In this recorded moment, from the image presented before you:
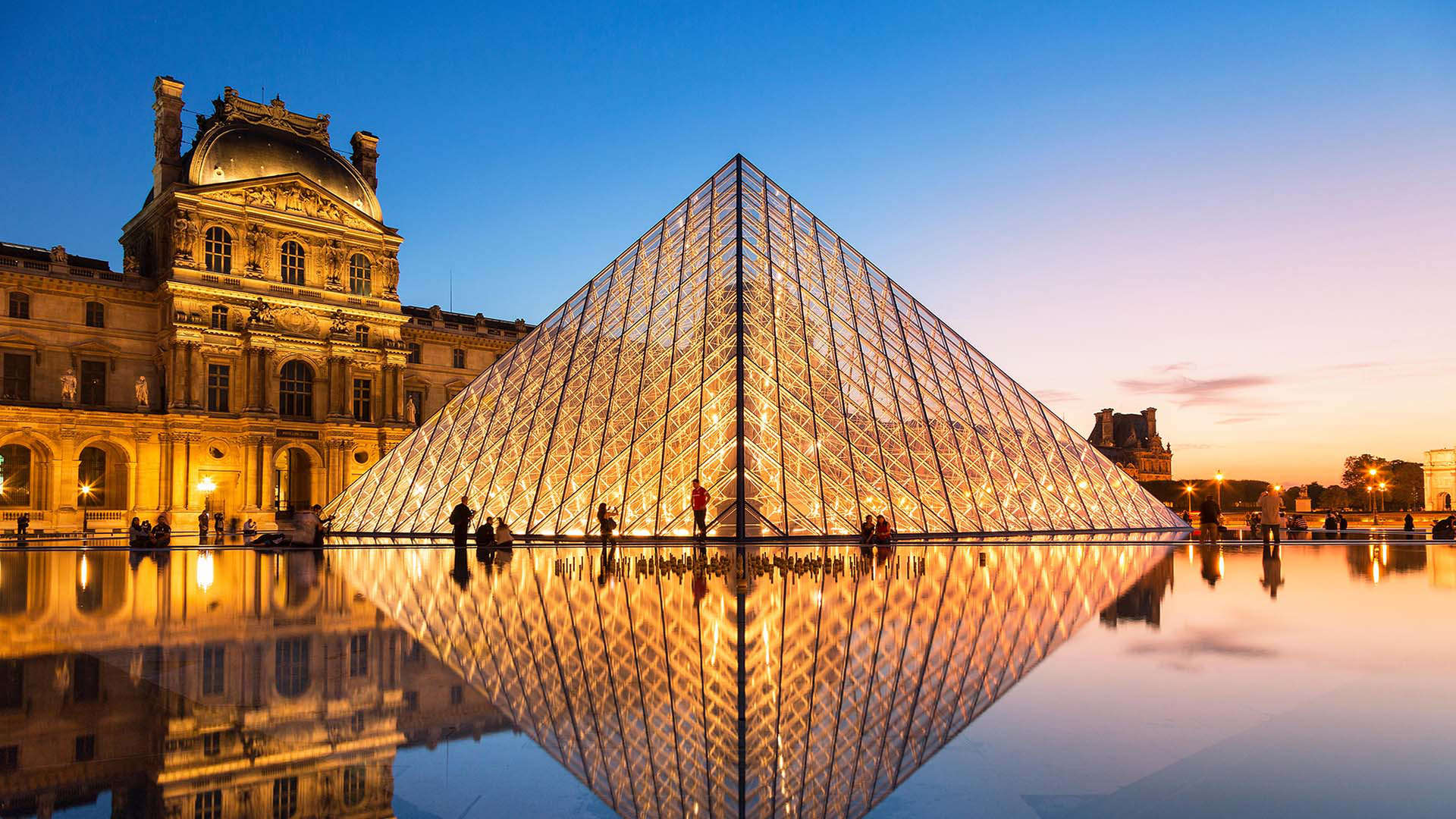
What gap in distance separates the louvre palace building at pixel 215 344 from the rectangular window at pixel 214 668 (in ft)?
131

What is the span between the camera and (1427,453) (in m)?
77.5

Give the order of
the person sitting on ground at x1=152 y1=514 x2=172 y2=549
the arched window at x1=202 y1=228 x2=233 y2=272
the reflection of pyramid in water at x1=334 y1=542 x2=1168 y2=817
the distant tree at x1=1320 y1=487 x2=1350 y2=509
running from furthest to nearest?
1. the distant tree at x1=1320 y1=487 x2=1350 y2=509
2. the arched window at x1=202 y1=228 x2=233 y2=272
3. the person sitting on ground at x1=152 y1=514 x2=172 y2=549
4. the reflection of pyramid in water at x1=334 y1=542 x2=1168 y2=817

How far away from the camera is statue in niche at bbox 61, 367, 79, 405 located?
40.7 meters

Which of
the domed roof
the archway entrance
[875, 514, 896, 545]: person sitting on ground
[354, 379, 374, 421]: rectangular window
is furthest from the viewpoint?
[354, 379, 374, 421]: rectangular window

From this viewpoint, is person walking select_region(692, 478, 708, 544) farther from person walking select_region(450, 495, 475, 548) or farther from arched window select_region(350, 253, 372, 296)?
arched window select_region(350, 253, 372, 296)

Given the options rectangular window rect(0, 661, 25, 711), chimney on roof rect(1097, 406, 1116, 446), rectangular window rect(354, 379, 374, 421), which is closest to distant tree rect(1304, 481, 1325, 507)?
chimney on roof rect(1097, 406, 1116, 446)

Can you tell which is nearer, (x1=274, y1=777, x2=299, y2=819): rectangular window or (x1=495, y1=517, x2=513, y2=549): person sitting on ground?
(x1=274, y1=777, x2=299, y2=819): rectangular window

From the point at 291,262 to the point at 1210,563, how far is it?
146 ft

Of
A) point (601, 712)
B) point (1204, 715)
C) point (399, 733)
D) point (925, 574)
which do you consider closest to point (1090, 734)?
point (1204, 715)

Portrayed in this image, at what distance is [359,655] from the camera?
6.15m

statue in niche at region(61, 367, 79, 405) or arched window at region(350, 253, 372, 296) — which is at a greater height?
arched window at region(350, 253, 372, 296)

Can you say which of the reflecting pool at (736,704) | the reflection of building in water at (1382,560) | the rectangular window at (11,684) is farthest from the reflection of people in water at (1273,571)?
the rectangular window at (11,684)

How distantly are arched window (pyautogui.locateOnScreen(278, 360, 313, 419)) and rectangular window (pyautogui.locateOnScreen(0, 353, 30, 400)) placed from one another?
32.6 ft

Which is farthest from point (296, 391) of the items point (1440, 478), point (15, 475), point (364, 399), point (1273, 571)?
point (1440, 478)
